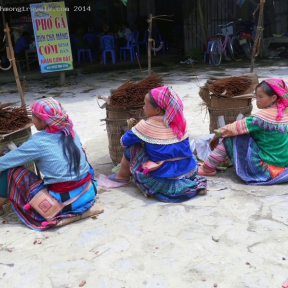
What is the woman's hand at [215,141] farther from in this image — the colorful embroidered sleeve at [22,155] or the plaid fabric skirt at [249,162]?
the colorful embroidered sleeve at [22,155]

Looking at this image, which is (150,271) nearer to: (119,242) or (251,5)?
(119,242)

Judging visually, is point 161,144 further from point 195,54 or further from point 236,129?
point 195,54

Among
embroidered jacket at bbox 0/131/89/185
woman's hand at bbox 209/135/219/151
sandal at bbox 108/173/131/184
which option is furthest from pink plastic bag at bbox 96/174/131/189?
woman's hand at bbox 209/135/219/151

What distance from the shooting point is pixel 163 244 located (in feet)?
9.26

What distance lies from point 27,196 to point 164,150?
3.77ft

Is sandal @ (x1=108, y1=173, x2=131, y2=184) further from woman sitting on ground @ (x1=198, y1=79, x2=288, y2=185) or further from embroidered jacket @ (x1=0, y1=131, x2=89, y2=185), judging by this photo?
woman sitting on ground @ (x1=198, y1=79, x2=288, y2=185)

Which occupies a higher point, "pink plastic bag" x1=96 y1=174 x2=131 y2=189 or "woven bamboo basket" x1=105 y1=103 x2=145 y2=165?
"woven bamboo basket" x1=105 y1=103 x2=145 y2=165

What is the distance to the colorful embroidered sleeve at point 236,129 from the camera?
363 centimetres

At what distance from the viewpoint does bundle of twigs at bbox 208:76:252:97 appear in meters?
4.21

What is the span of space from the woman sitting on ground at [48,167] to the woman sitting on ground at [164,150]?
53 cm

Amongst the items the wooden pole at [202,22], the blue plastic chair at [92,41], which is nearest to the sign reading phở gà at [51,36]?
the blue plastic chair at [92,41]

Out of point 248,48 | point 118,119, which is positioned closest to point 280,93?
point 118,119

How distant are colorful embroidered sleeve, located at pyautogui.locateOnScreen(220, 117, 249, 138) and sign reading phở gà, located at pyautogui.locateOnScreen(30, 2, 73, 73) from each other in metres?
6.10

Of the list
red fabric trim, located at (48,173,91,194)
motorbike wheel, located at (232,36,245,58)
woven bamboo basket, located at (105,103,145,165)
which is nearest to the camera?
red fabric trim, located at (48,173,91,194)
